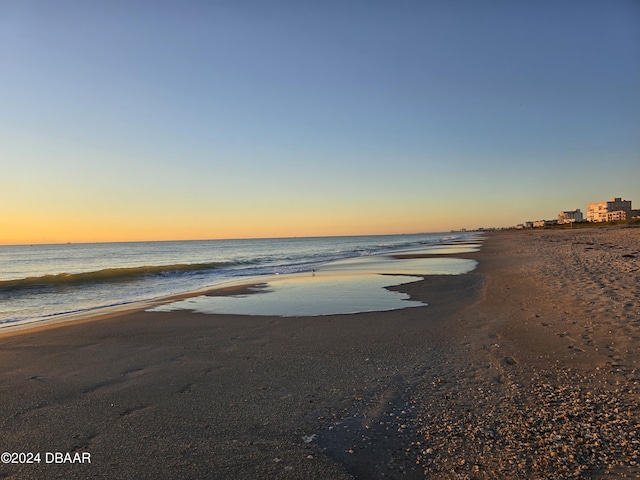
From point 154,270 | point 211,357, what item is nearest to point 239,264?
point 154,270

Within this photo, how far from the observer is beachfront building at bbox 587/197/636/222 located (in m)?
164

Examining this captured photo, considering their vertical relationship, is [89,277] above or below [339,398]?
above

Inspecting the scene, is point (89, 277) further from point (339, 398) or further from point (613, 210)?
point (613, 210)

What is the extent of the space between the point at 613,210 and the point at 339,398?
213871 millimetres

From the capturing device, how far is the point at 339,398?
515 centimetres

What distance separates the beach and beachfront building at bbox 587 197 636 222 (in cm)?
19316

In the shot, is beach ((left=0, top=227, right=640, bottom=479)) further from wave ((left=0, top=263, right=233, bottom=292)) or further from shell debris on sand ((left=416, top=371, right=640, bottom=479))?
wave ((left=0, top=263, right=233, bottom=292))

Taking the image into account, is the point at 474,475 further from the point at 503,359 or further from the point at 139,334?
the point at 139,334

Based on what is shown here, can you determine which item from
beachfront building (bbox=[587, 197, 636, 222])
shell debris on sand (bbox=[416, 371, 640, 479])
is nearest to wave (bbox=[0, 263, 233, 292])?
shell debris on sand (bbox=[416, 371, 640, 479])

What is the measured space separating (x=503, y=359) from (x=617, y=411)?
Answer: 84.4 inches

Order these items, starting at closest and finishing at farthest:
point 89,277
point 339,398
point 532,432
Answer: point 532,432
point 339,398
point 89,277

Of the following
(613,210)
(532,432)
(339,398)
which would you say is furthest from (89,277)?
(613,210)

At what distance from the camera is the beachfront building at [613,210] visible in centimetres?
16438

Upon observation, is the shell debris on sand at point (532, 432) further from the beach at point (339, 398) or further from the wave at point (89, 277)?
the wave at point (89, 277)
